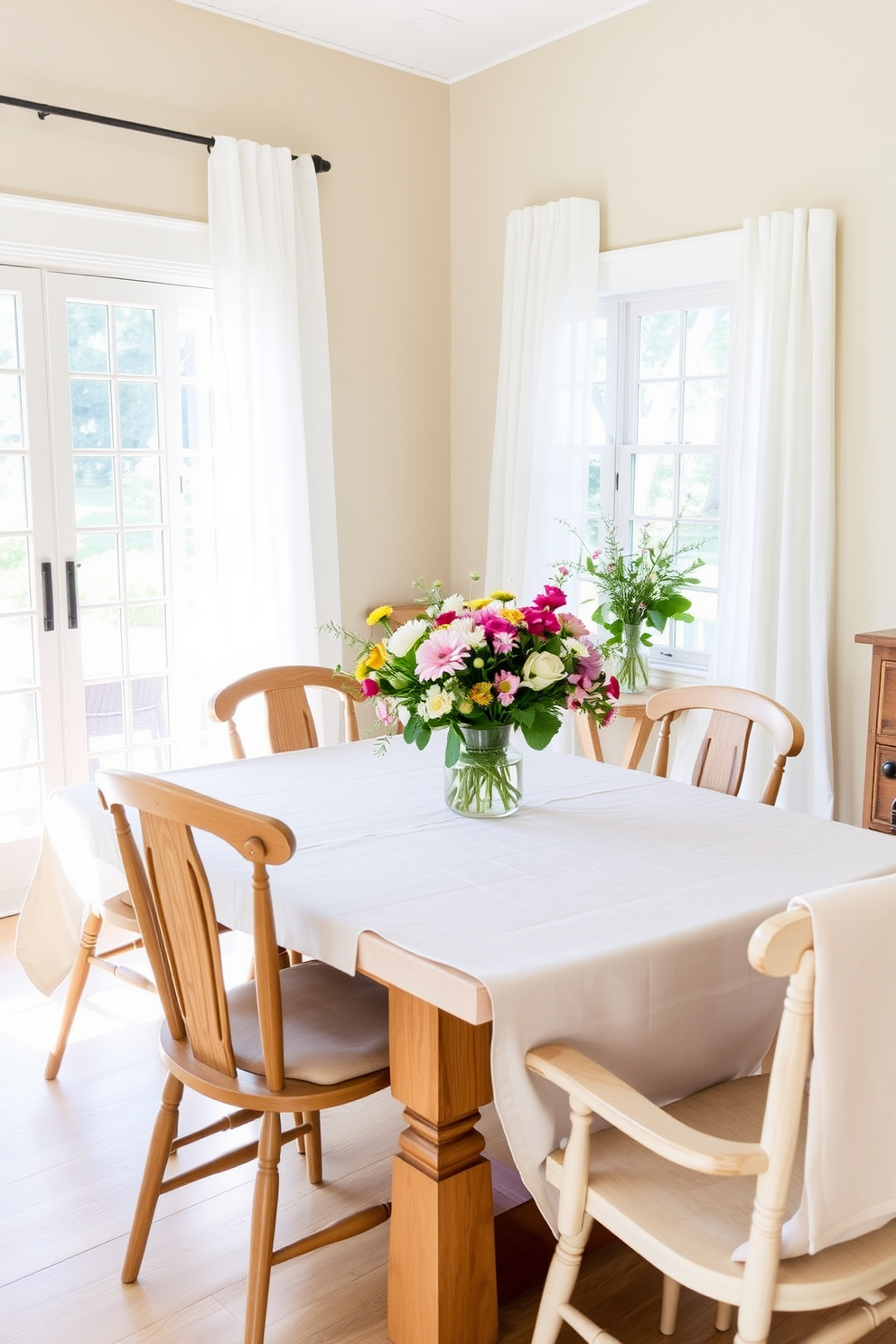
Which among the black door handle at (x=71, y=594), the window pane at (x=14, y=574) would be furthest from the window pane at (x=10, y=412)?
the black door handle at (x=71, y=594)

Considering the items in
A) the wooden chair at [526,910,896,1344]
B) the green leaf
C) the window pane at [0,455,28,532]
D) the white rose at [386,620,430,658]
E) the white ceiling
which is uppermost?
→ the white ceiling

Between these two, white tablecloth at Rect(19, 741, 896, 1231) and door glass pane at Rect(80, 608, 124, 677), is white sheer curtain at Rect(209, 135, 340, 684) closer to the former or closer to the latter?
door glass pane at Rect(80, 608, 124, 677)

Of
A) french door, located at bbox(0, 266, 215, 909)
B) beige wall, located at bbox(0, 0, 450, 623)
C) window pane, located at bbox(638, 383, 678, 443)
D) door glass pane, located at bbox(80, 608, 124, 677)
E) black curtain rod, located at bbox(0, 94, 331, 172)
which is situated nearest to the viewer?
black curtain rod, located at bbox(0, 94, 331, 172)

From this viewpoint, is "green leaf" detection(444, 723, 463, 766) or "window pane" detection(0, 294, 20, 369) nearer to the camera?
"green leaf" detection(444, 723, 463, 766)

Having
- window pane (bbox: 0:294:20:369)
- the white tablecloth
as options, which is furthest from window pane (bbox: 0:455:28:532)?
the white tablecloth

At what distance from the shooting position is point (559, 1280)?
171 cm

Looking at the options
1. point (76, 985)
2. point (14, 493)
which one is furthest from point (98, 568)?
point (76, 985)

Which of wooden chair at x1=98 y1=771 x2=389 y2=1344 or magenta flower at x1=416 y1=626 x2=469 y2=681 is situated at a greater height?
magenta flower at x1=416 y1=626 x2=469 y2=681

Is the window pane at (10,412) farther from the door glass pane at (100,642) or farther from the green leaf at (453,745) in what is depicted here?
the green leaf at (453,745)

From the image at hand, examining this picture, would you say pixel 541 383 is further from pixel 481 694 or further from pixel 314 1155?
pixel 314 1155

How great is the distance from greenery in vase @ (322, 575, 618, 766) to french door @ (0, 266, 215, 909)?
6.86 ft

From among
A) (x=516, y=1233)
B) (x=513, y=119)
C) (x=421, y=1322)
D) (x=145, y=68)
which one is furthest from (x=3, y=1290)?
(x=513, y=119)

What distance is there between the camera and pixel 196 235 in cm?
426

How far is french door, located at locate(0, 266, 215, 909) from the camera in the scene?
4016 mm
